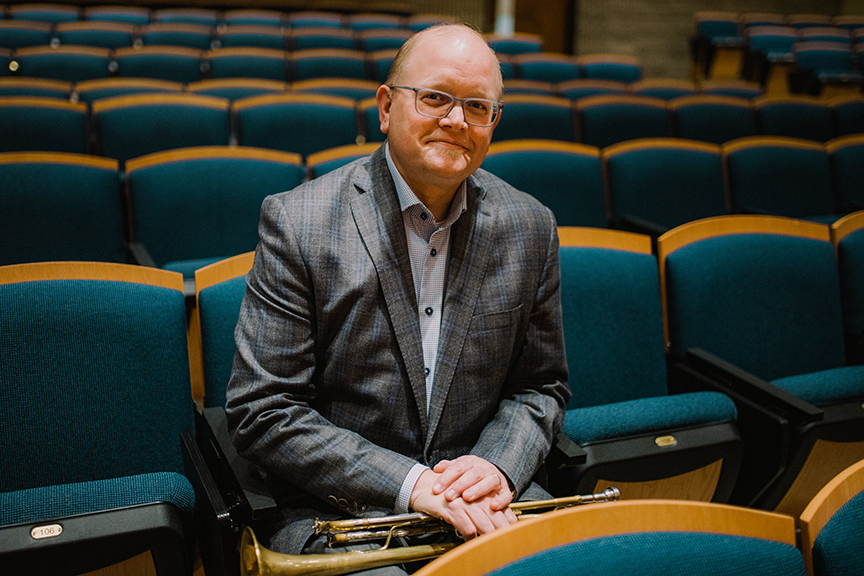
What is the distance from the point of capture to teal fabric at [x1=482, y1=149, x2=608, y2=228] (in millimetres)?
1239

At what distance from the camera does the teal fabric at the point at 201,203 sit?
3.57 ft

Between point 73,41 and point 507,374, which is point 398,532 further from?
point 73,41

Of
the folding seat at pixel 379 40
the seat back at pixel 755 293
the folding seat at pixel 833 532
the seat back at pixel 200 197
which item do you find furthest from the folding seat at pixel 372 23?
the folding seat at pixel 833 532

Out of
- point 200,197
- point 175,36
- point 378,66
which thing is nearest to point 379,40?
point 378,66

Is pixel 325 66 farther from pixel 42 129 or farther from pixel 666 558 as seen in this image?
pixel 666 558

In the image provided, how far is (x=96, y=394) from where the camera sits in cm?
64

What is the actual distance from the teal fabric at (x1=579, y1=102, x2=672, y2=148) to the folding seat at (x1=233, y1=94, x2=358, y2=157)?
594mm

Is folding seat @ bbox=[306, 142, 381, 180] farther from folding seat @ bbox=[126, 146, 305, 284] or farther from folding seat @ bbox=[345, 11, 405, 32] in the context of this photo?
folding seat @ bbox=[345, 11, 405, 32]

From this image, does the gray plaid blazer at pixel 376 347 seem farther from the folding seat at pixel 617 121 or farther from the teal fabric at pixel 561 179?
the folding seat at pixel 617 121

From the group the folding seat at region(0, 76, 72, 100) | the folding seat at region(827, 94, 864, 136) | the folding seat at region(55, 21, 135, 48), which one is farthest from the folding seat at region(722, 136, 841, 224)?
the folding seat at region(55, 21, 135, 48)

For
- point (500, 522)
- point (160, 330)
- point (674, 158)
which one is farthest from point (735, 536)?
point (674, 158)

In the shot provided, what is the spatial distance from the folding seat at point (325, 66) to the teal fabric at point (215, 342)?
181cm

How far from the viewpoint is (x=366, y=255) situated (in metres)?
0.60

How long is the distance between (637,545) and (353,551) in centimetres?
24
